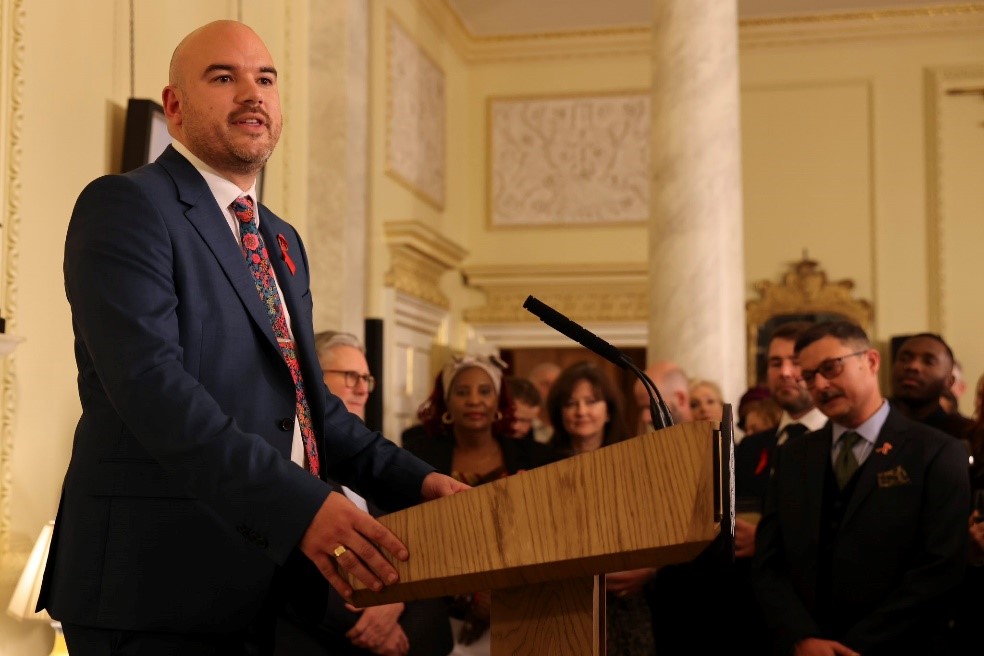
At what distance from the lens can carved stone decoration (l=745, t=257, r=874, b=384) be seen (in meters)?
11.3

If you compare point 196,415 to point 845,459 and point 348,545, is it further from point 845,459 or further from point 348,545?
point 845,459

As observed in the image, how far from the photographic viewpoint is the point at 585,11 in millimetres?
11500

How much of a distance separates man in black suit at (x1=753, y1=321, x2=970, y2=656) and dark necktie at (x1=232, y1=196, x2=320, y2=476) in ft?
7.14

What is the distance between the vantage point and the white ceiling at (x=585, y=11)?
11250mm

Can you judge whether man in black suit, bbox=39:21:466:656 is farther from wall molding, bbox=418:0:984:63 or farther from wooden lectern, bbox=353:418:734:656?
wall molding, bbox=418:0:984:63

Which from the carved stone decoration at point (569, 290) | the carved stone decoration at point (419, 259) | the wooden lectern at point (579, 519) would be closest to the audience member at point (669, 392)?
the wooden lectern at point (579, 519)

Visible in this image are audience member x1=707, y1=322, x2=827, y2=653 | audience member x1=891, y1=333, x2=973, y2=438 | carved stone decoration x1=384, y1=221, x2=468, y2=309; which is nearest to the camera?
audience member x1=707, y1=322, x2=827, y2=653

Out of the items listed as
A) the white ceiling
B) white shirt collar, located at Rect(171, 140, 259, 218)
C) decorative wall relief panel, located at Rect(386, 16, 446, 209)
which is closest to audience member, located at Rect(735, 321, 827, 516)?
white shirt collar, located at Rect(171, 140, 259, 218)

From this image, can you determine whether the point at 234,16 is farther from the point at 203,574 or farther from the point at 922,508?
the point at 203,574

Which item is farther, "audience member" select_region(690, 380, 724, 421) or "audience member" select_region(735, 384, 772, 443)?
"audience member" select_region(735, 384, 772, 443)

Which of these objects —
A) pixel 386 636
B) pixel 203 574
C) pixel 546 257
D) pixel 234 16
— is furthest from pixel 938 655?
pixel 546 257

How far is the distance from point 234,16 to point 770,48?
675 centimetres

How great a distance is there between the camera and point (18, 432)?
171 inches

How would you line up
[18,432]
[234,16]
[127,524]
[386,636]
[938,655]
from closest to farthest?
1. [127,524]
2. [938,655]
3. [386,636]
4. [18,432]
5. [234,16]
